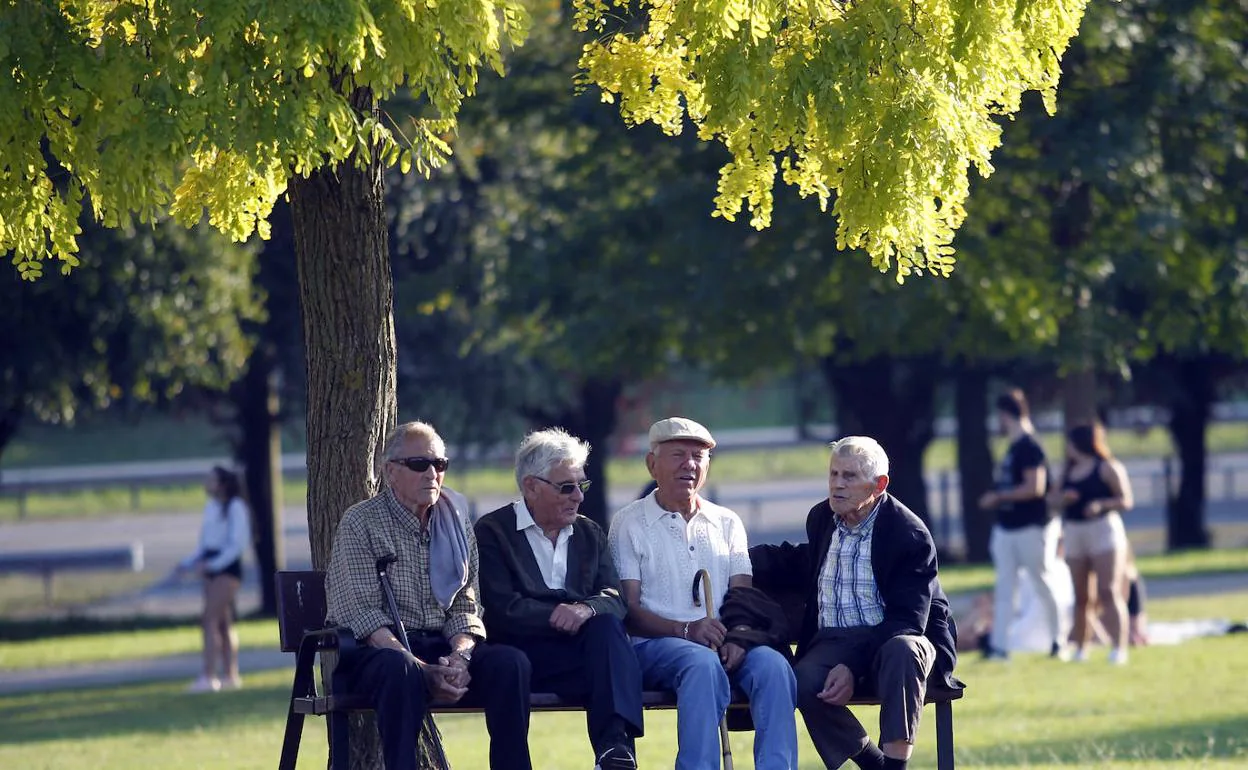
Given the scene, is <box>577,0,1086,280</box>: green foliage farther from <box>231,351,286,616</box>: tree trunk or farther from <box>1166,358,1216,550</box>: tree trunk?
<box>1166,358,1216,550</box>: tree trunk

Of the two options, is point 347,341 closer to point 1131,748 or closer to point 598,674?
point 598,674

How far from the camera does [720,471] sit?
47.2 meters

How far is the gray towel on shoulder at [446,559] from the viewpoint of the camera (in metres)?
7.28

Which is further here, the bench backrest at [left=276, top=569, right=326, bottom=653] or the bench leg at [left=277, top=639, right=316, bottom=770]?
the bench backrest at [left=276, top=569, right=326, bottom=653]

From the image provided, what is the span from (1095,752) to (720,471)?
123ft

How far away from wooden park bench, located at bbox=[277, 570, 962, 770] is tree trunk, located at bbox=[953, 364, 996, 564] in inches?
727

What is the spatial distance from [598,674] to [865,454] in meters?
1.37

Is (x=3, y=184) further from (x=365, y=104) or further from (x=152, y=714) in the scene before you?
(x=152, y=714)

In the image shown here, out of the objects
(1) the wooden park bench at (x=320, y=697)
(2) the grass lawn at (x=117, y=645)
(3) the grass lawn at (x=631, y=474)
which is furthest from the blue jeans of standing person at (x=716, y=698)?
(3) the grass lawn at (x=631, y=474)

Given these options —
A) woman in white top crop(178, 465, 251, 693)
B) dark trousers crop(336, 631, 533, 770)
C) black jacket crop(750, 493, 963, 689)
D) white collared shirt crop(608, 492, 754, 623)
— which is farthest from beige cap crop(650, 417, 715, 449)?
woman in white top crop(178, 465, 251, 693)

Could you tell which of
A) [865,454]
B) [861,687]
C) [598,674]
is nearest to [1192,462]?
[865,454]

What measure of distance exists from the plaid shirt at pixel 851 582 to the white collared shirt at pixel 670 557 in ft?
1.12

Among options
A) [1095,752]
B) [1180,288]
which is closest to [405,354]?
[1180,288]

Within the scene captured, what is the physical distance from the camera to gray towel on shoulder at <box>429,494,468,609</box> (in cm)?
728
